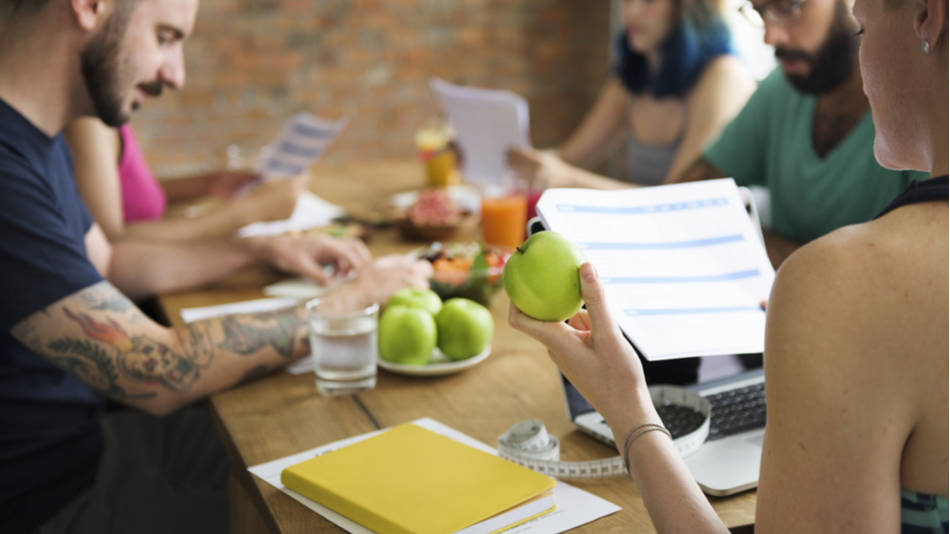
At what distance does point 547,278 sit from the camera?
891 millimetres

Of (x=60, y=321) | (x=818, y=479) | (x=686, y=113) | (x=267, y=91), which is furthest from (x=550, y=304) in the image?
(x=267, y=91)

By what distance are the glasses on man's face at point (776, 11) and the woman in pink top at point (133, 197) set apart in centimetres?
107

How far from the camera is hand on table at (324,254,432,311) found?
4.79 ft

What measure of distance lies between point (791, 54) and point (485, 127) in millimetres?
1099

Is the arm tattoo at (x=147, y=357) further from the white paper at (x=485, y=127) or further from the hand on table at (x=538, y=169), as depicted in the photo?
the white paper at (x=485, y=127)

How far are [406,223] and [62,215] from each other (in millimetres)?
899

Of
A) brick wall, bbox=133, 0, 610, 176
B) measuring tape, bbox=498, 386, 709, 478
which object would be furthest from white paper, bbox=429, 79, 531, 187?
brick wall, bbox=133, 0, 610, 176

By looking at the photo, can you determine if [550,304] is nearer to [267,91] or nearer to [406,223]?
[406,223]

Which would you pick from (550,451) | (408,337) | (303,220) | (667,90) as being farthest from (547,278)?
(667,90)

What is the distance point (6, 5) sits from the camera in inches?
53.0

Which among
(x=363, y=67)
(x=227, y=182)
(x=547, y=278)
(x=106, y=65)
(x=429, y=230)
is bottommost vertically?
(x=363, y=67)

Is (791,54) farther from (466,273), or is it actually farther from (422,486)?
(422,486)

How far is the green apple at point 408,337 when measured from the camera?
1300 mm

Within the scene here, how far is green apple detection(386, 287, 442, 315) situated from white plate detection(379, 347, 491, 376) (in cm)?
7
